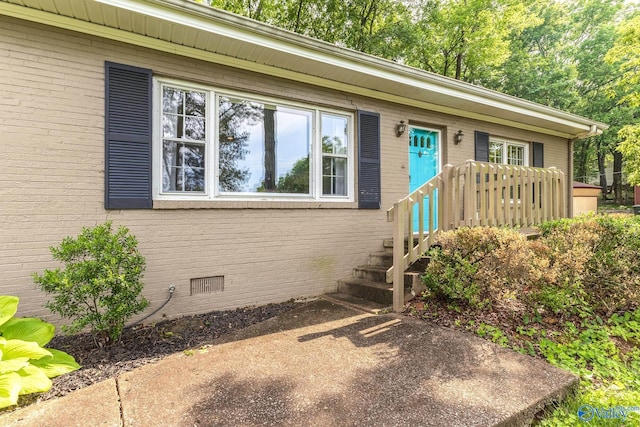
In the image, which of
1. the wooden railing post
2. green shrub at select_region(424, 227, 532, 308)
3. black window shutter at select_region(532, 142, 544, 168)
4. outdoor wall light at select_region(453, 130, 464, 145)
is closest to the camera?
green shrub at select_region(424, 227, 532, 308)

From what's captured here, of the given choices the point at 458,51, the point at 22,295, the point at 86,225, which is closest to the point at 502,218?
the point at 86,225

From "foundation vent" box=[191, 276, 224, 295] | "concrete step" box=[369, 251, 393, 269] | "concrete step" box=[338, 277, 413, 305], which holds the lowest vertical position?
"concrete step" box=[338, 277, 413, 305]

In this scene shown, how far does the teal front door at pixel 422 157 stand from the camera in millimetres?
6090

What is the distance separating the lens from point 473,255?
3.79 metres

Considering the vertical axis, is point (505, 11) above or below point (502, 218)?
above

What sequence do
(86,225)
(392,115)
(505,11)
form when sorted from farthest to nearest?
(505,11) → (392,115) → (86,225)

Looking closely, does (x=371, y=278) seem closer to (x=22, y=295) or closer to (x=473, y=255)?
(x=473, y=255)

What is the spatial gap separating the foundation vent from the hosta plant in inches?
56.5

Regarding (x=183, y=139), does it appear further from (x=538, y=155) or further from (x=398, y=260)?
(x=538, y=155)

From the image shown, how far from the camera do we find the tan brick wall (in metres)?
3.22

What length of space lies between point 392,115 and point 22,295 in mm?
5314

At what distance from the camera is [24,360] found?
2.34m

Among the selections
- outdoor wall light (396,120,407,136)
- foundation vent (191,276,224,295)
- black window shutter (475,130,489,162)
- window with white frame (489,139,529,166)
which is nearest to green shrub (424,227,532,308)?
outdoor wall light (396,120,407,136)

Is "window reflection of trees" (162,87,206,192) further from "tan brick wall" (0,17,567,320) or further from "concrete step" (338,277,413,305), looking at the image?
"concrete step" (338,277,413,305)
